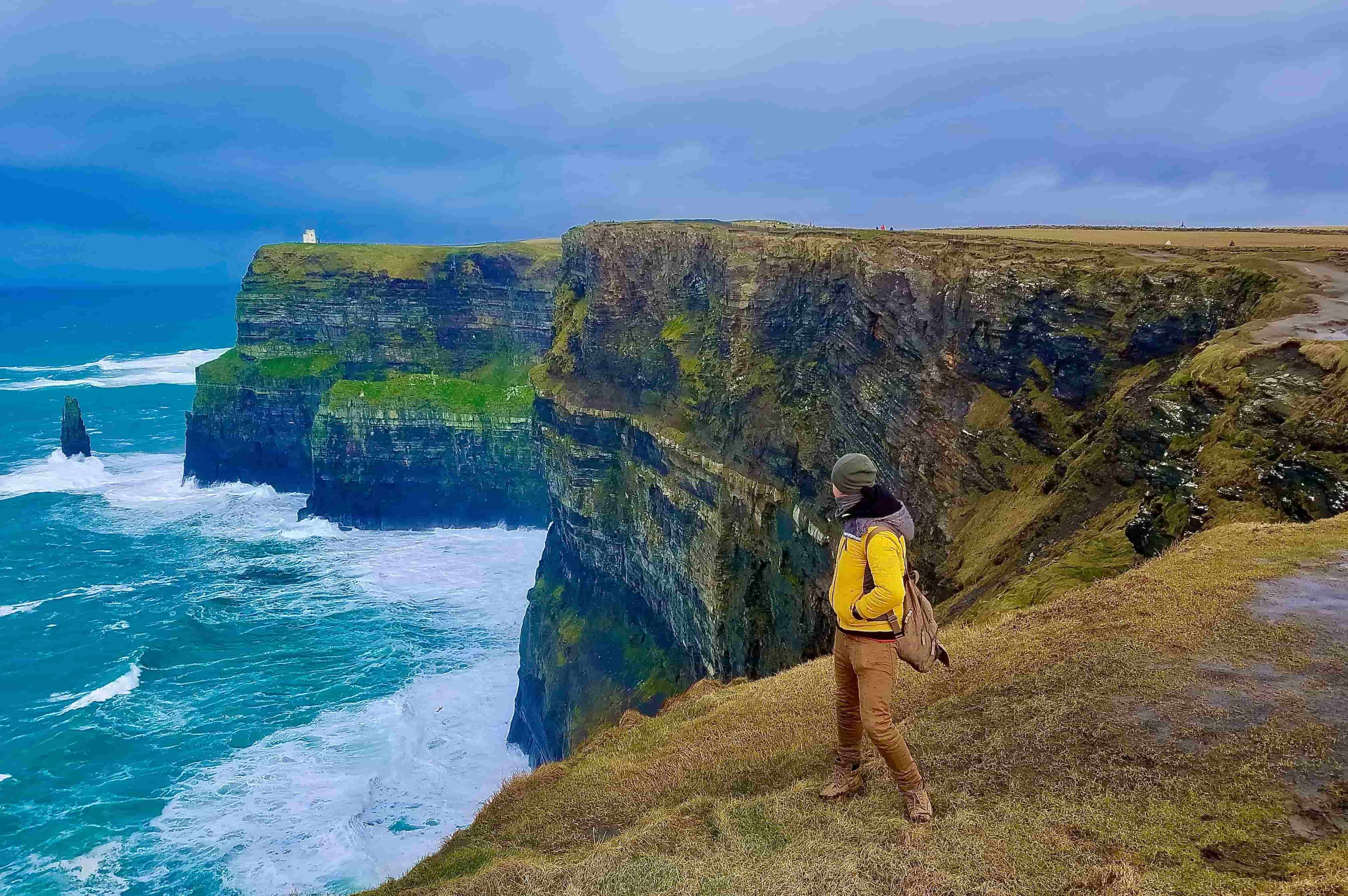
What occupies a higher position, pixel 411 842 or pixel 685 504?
pixel 685 504

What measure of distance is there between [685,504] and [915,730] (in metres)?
29.3

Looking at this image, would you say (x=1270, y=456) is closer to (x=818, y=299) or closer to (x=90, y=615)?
(x=818, y=299)

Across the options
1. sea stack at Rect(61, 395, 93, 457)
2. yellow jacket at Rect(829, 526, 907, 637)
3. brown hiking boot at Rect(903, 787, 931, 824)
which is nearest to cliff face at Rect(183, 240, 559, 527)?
sea stack at Rect(61, 395, 93, 457)

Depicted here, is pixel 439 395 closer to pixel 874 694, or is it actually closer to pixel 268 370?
pixel 268 370

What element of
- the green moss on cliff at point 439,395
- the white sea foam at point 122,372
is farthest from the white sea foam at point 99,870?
the white sea foam at point 122,372

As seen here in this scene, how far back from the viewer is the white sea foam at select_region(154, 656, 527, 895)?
105 feet

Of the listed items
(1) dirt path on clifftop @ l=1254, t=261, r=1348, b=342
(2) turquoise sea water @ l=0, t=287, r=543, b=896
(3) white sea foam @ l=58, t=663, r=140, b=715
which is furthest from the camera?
(3) white sea foam @ l=58, t=663, r=140, b=715

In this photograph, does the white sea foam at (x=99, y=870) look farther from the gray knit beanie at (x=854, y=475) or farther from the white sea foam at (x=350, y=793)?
the gray knit beanie at (x=854, y=475)

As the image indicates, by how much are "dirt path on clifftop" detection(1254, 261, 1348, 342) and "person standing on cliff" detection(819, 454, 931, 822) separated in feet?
42.2

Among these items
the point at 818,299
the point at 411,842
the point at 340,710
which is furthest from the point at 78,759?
the point at 818,299

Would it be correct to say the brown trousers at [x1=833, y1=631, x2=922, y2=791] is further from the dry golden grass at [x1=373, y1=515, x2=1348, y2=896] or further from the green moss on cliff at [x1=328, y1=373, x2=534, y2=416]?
the green moss on cliff at [x1=328, y1=373, x2=534, y2=416]

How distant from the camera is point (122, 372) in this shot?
15712 centimetres

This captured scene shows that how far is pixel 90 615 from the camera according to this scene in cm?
5591

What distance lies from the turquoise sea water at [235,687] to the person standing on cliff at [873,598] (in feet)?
60.9
